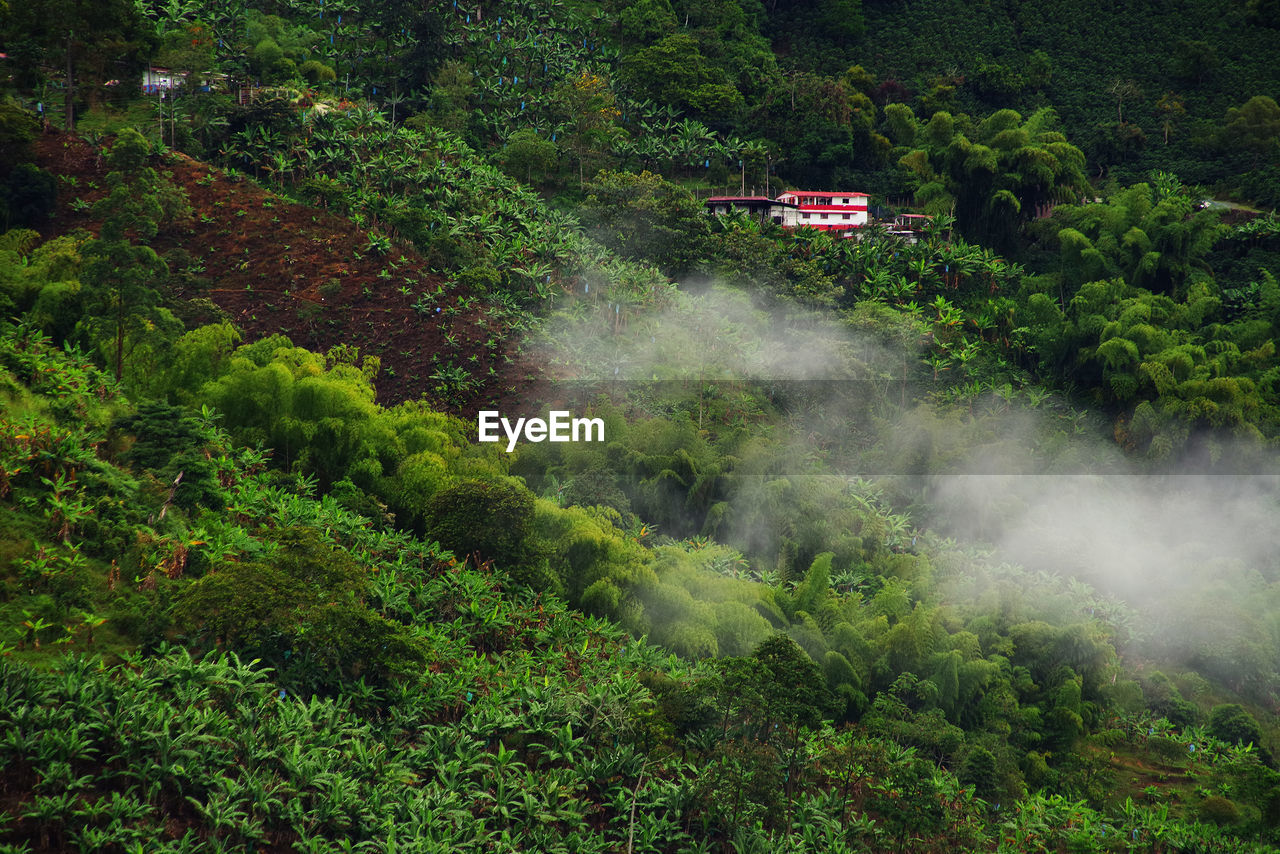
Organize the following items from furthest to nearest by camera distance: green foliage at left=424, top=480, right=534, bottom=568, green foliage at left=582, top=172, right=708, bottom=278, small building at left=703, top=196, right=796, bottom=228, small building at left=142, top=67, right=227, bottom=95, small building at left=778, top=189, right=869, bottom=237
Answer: small building at left=778, top=189, right=869, bottom=237
small building at left=703, top=196, right=796, bottom=228
small building at left=142, top=67, right=227, bottom=95
green foliage at left=582, top=172, right=708, bottom=278
green foliage at left=424, top=480, right=534, bottom=568

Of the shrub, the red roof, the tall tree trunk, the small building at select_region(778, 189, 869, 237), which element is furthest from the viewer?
the red roof

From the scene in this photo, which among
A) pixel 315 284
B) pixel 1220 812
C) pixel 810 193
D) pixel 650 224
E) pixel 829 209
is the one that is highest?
pixel 810 193

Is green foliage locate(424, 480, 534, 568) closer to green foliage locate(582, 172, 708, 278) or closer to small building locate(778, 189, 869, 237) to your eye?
green foliage locate(582, 172, 708, 278)

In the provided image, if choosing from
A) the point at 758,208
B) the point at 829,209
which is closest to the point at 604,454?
the point at 758,208

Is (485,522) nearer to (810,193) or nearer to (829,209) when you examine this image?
(829,209)

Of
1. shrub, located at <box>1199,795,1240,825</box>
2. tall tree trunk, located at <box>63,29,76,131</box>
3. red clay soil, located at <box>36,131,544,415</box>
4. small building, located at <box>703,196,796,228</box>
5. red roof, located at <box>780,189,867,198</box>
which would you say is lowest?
shrub, located at <box>1199,795,1240,825</box>

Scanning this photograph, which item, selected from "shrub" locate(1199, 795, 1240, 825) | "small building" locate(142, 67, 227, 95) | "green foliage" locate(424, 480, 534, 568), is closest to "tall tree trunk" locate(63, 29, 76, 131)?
"small building" locate(142, 67, 227, 95)

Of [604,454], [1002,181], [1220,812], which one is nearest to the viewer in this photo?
[1220,812]
